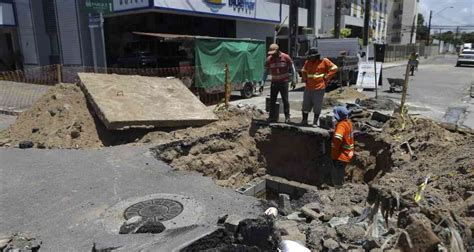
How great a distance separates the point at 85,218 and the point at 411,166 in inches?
201

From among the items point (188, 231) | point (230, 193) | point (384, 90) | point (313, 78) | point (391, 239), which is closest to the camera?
point (391, 239)

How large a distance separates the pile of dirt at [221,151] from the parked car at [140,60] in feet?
26.0

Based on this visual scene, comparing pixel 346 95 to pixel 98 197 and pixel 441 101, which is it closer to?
pixel 441 101

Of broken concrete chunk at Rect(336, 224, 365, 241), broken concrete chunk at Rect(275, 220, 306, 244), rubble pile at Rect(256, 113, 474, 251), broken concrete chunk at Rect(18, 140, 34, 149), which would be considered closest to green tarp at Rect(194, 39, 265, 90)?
broken concrete chunk at Rect(18, 140, 34, 149)

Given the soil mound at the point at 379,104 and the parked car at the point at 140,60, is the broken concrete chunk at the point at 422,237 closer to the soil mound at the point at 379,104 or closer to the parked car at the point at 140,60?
the soil mound at the point at 379,104

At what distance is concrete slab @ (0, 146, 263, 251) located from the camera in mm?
4086

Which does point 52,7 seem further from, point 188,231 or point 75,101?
point 188,231

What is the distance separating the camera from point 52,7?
20.6 metres

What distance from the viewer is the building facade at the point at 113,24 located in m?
17.3

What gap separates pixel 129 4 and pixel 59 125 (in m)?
9.34

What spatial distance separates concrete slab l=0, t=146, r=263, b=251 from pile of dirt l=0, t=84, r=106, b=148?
527mm

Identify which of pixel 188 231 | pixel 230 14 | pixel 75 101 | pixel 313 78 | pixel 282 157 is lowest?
pixel 282 157

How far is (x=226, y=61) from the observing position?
14.3 meters

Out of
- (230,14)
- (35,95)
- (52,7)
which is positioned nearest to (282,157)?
(35,95)
